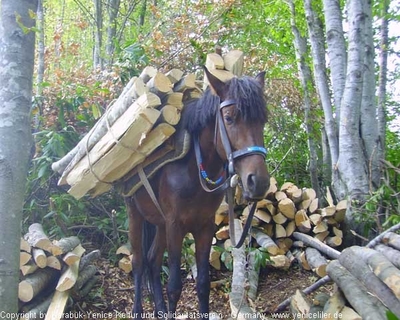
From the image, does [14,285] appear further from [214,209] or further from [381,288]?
[381,288]

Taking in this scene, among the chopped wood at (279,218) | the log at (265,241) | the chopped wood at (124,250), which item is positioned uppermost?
the chopped wood at (279,218)

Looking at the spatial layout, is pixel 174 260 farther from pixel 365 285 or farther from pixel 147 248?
pixel 365 285

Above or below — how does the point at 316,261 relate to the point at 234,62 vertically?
below

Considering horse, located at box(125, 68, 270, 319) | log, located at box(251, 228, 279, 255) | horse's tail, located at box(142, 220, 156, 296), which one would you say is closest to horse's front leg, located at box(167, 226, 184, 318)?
horse, located at box(125, 68, 270, 319)

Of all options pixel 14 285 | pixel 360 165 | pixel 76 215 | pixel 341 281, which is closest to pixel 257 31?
pixel 360 165

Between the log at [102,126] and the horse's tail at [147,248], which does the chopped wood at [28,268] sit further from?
the horse's tail at [147,248]

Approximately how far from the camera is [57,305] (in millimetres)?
3867

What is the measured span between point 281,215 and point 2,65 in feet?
12.4

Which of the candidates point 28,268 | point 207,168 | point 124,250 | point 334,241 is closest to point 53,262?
point 28,268

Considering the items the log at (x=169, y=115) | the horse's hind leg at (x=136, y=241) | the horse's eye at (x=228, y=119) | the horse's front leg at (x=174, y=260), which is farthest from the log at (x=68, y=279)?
the horse's eye at (x=228, y=119)

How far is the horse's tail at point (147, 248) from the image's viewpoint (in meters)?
4.40

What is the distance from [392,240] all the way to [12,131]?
274 centimetres

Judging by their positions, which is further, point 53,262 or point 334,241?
point 334,241

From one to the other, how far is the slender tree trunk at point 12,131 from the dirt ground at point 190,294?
224 cm
